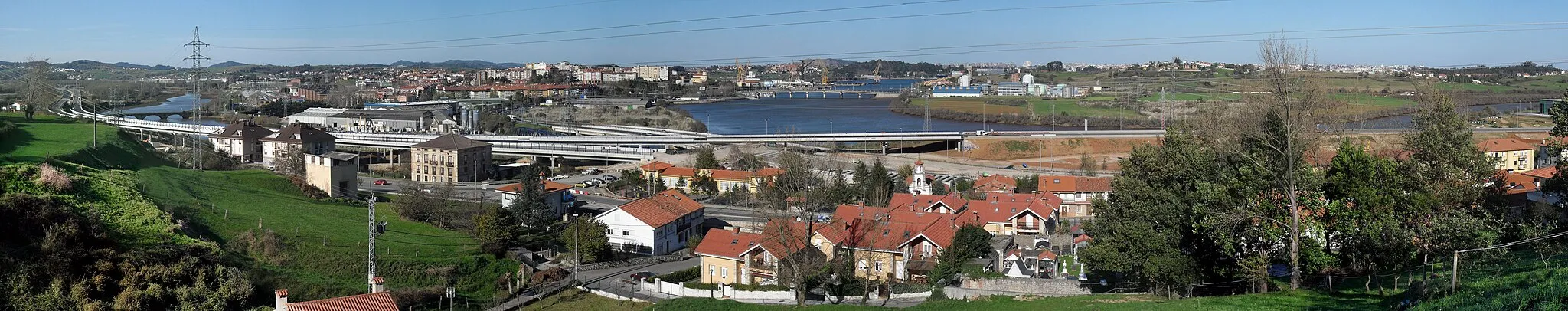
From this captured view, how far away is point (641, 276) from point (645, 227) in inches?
64.4

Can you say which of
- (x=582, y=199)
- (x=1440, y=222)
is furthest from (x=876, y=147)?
(x=1440, y=222)

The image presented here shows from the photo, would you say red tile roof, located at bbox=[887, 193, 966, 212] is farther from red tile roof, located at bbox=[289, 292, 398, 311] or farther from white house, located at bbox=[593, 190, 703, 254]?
red tile roof, located at bbox=[289, 292, 398, 311]

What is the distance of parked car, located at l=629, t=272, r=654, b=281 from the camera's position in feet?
30.6

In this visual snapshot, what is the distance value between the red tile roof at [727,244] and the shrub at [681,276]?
0.28 m

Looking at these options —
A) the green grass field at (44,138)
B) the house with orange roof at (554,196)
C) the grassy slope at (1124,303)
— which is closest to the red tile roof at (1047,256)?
the grassy slope at (1124,303)

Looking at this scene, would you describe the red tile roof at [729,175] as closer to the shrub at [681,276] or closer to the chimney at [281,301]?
the shrub at [681,276]

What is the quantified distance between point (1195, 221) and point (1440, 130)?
1682mm

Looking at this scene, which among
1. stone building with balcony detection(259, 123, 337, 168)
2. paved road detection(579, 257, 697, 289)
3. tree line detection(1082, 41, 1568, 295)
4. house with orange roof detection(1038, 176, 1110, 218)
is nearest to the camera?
tree line detection(1082, 41, 1568, 295)

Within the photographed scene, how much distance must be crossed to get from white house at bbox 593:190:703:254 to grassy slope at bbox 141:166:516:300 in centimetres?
174

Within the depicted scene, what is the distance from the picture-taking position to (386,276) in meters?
8.16

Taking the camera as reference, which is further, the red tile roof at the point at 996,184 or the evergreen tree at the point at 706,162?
the evergreen tree at the point at 706,162

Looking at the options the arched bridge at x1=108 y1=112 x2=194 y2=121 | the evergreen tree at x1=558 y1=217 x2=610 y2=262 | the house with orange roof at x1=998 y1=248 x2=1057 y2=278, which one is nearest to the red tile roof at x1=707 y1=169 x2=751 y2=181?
the evergreen tree at x1=558 y1=217 x2=610 y2=262

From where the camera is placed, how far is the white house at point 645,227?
11188mm

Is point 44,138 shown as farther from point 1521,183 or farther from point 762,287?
point 1521,183
